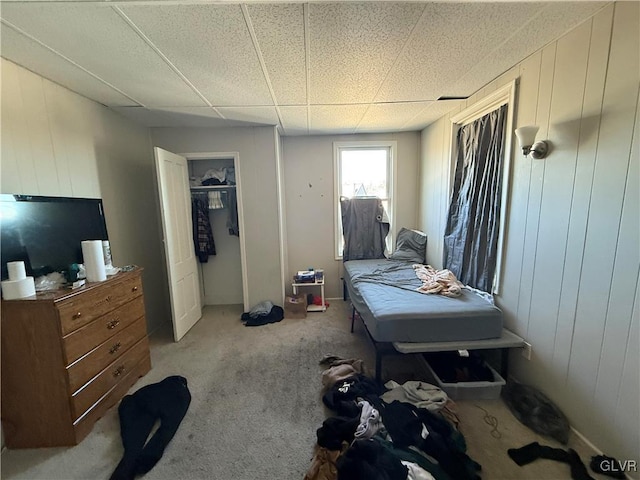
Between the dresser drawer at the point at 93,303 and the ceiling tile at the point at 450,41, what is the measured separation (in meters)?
2.54

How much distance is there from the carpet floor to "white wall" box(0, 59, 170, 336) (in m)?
1.08

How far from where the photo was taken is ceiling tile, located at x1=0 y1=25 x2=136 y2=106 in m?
1.45

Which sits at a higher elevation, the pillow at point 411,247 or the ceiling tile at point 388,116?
the ceiling tile at point 388,116

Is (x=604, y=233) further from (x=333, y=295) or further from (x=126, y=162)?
(x=126, y=162)

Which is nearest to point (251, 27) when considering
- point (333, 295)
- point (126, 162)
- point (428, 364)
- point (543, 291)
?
point (126, 162)

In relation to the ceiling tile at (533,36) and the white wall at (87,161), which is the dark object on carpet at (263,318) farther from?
the ceiling tile at (533,36)

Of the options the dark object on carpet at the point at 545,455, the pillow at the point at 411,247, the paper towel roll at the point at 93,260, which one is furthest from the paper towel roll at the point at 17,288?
the pillow at the point at 411,247

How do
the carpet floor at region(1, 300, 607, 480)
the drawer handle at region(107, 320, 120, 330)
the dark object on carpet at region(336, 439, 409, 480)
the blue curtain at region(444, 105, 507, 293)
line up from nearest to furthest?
1. the dark object on carpet at region(336, 439, 409, 480)
2. the carpet floor at region(1, 300, 607, 480)
3. the drawer handle at region(107, 320, 120, 330)
4. the blue curtain at region(444, 105, 507, 293)

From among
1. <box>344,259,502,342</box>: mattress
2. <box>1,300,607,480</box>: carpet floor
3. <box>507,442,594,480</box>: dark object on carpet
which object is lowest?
<box>1,300,607,480</box>: carpet floor

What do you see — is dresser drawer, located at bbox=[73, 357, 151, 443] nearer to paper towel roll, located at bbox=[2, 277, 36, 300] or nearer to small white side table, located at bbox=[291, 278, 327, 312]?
paper towel roll, located at bbox=[2, 277, 36, 300]

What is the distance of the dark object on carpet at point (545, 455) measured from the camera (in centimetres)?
136

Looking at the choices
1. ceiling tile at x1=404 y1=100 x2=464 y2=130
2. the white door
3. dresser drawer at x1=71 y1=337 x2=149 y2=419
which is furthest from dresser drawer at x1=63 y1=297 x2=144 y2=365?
ceiling tile at x1=404 y1=100 x2=464 y2=130

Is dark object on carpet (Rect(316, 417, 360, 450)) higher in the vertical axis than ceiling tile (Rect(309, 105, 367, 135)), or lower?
lower

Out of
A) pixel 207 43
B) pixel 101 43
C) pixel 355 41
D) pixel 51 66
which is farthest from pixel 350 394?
pixel 51 66
